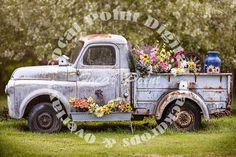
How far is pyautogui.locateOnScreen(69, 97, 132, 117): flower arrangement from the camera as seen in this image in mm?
12531

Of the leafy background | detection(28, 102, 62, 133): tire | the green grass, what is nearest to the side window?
detection(28, 102, 62, 133): tire

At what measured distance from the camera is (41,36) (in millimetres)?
18219

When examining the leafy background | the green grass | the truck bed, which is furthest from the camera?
the leafy background

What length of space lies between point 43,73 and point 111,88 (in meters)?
1.47

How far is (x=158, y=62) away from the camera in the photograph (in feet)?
42.6

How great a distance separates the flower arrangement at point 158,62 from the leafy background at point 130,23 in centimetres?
345

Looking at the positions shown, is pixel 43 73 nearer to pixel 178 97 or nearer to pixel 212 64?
pixel 178 97

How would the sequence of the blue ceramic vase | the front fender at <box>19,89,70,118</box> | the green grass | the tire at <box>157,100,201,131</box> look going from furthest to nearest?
1. the blue ceramic vase
2. the tire at <box>157,100,201,131</box>
3. the front fender at <box>19,89,70,118</box>
4. the green grass

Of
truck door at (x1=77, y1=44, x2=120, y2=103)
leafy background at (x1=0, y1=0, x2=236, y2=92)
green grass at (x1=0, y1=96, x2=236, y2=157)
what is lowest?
green grass at (x1=0, y1=96, x2=236, y2=157)

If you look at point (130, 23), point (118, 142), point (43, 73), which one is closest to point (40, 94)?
point (43, 73)

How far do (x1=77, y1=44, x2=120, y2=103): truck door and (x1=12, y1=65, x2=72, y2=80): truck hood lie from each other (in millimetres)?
337

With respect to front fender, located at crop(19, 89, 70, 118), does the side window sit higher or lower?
higher

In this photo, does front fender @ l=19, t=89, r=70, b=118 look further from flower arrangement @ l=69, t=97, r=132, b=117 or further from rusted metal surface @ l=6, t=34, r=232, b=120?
flower arrangement @ l=69, t=97, r=132, b=117

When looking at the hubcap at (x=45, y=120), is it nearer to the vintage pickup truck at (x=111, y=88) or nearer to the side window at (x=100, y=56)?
the vintage pickup truck at (x=111, y=88)
